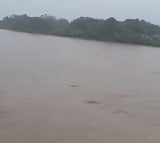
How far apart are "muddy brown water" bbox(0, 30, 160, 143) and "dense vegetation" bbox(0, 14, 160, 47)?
10.7 metres

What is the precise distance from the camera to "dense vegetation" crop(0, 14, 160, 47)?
19.7 meters

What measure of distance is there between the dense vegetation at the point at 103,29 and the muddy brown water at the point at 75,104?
10.7m

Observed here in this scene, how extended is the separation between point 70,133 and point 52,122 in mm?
364

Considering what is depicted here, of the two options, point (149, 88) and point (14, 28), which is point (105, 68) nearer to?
point (149, 88)

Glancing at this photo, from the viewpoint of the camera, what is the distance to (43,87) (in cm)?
630

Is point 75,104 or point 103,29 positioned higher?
point 103,29

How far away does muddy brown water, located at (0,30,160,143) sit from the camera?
4.13 m

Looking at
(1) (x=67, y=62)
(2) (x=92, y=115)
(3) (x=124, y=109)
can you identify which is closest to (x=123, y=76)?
(1) (x=67, y=62)

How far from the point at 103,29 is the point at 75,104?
49.2 ft

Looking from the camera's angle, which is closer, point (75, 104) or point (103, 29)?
point (75, 104)

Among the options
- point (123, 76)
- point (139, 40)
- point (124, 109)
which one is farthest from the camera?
point (139, 40)

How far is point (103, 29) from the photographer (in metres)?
20.2

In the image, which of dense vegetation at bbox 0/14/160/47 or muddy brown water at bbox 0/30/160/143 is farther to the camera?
dense vegetation at bbox 0/14/160/47

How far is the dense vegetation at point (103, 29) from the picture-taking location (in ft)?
64.7
